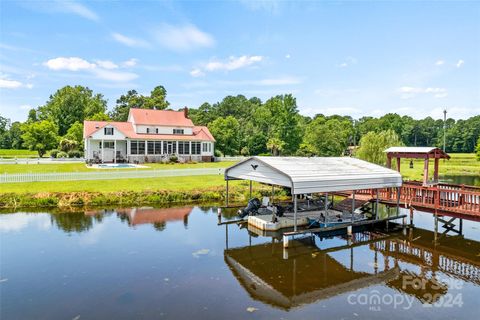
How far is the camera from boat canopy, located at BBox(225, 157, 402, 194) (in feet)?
46.5

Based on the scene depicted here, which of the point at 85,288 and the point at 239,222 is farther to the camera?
the point at 239,222

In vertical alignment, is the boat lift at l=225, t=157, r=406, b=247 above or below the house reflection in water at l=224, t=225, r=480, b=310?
above

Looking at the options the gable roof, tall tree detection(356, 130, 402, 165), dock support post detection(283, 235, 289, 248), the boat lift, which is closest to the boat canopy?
the boat lift

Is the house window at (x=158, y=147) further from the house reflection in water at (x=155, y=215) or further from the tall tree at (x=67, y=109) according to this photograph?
the tall tree at (x=67, y=109)

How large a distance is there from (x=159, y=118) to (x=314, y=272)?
41.2m

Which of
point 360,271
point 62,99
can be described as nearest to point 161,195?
point 360,271

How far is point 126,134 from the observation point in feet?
142

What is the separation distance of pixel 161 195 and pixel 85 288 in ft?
43.7

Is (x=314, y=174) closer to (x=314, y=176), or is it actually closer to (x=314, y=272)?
(x=314, y=176)

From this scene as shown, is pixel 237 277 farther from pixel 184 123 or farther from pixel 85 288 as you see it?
pixel 184 123

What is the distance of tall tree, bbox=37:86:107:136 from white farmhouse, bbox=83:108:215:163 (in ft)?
105

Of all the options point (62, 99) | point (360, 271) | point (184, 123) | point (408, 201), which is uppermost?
point (62, 99)

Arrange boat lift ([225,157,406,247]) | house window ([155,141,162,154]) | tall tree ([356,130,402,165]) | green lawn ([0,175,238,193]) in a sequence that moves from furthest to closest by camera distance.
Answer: house window ([155,141,162,154]) → tall tree ([356,130,402,165]) → green lawn ([0,175,238,193]) → boat lift ([225,157,406,247])

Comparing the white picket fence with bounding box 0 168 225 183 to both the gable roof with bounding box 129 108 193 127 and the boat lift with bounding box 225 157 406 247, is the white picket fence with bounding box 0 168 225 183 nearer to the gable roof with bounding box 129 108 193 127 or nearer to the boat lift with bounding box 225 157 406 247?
the boat lift with bounding box 225 157 406 247
